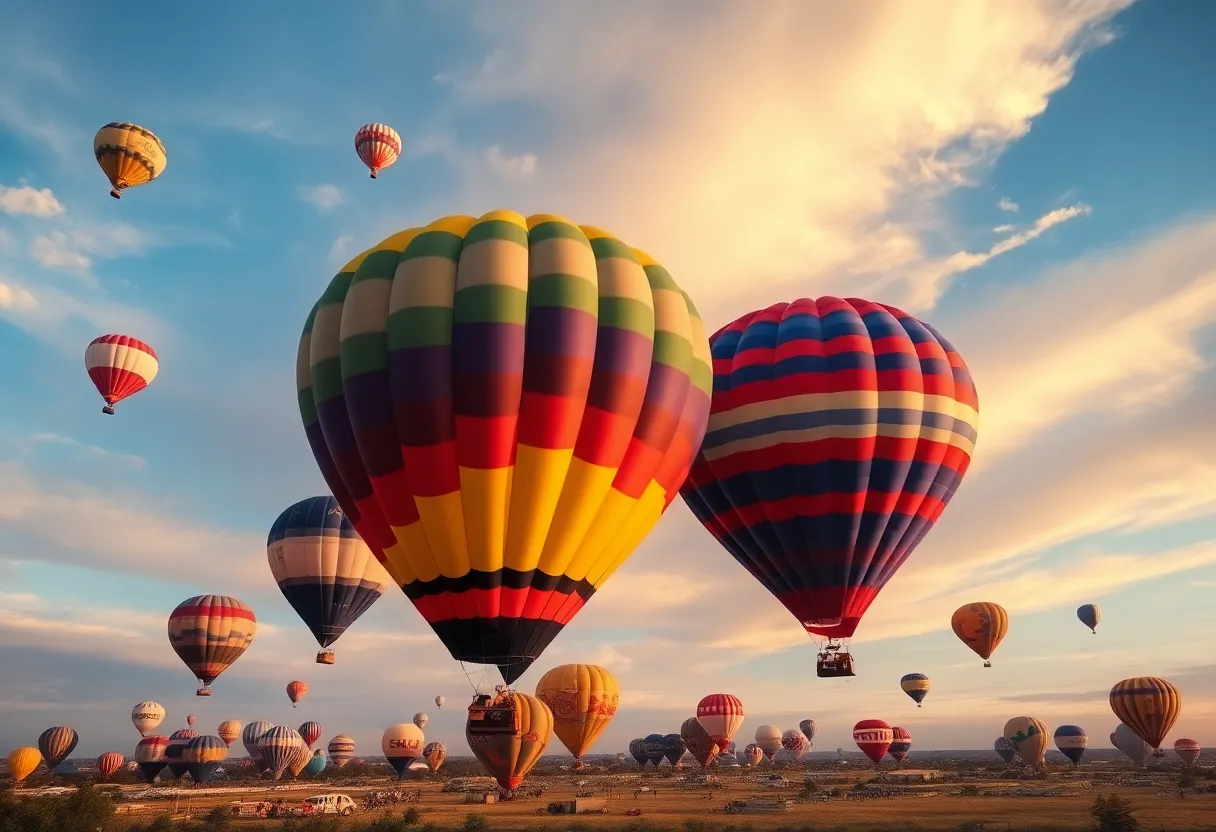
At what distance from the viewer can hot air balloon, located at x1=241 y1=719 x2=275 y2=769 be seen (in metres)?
68.8

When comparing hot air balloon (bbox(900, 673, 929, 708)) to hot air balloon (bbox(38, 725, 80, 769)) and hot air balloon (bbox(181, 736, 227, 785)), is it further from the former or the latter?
hot air balloon (bbox(38, 725, 80, 769))

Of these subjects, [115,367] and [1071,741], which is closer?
[115,367]

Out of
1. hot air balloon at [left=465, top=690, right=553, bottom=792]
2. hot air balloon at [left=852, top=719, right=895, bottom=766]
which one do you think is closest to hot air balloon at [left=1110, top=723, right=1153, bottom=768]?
hot air balloon at [left=852, top=719, right=895, bottom=766]

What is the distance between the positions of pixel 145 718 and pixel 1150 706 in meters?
80.3

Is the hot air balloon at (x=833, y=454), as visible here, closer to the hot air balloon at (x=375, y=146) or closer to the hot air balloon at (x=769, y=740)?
the hot air balloon at (x=375, y=146)

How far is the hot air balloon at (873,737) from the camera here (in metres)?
65.2

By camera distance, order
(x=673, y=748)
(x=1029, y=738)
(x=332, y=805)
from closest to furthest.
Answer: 1. (x=332, y=805)
2. (x=1029, y=738)
3. (x=673, y=748)

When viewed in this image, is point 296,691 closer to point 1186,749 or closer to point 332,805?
point 332,805

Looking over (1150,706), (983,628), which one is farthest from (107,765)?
(1150,706)

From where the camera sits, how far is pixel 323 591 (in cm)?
3481

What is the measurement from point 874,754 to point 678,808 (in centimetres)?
2881

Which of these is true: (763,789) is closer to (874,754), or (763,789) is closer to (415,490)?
(874,754)

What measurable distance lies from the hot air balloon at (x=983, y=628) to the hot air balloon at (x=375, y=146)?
1568 inches

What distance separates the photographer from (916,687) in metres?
65.2
